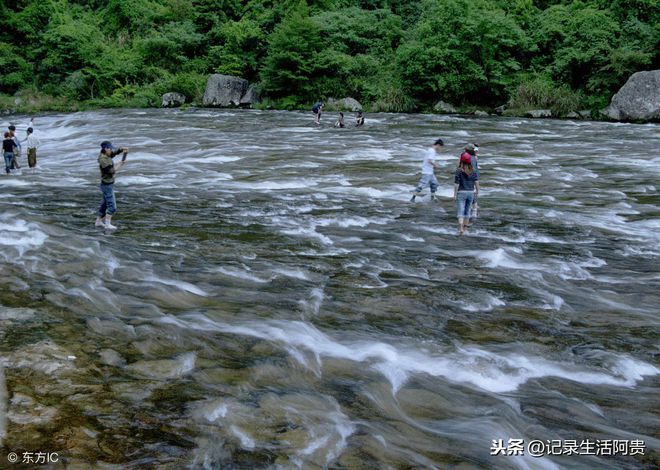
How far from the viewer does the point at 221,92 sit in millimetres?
40250

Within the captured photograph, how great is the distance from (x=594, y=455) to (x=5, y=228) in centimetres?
953

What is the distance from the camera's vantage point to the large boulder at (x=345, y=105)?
37094mm

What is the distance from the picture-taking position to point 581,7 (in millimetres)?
38000

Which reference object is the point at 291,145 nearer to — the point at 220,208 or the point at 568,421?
the point at 220,208

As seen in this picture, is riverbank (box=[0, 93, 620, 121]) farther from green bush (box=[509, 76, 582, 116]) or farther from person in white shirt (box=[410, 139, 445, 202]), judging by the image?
person in white shirt (box=[410, 139, 445, 202])

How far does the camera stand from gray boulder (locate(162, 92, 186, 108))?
4160 cm

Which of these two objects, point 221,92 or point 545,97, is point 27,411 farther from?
point 221,92

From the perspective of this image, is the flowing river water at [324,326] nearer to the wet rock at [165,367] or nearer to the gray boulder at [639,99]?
the wet rock at [165,367]

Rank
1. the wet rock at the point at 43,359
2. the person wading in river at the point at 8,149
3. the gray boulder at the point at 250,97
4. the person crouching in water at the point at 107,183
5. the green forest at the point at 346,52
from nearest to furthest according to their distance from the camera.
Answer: the wet rock at the point at 43,359 → the person crouching in water at the point at 107,183 → the person wading in river at the point at 8,149 → the green forest at the point at 346,52 → the gray boulder at the point at 250,97

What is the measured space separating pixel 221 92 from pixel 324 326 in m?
36.0

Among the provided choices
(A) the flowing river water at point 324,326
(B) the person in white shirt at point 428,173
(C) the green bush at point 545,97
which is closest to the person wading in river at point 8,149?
Result: (A) the flowing river water at point 324,326

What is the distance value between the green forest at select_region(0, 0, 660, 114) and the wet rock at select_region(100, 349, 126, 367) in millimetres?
32346

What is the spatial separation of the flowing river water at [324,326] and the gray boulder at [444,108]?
22244 mm

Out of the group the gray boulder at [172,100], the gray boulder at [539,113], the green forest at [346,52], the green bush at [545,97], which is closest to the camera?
the gray boulder at [539,113]
